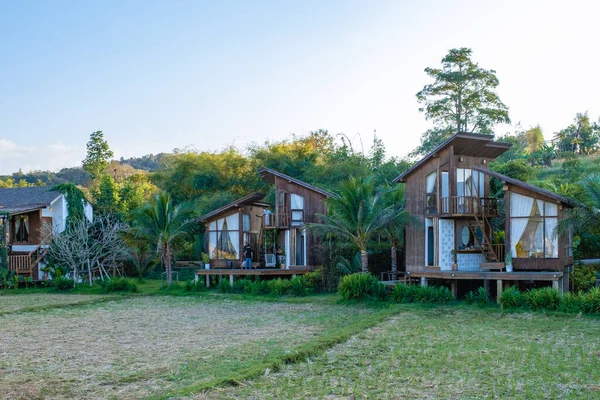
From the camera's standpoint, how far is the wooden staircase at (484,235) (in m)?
22.5

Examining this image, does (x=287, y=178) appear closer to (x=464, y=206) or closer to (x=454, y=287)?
(x=464, y=206)

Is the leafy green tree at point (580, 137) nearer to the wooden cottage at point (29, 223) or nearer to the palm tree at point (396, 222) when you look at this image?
the palm tree at point (396, 222)

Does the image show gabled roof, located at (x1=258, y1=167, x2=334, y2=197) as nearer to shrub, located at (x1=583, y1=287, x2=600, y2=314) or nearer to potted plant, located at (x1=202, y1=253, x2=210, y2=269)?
potted plant, located at (x1=202, y1=253, x2=210, y2=269)

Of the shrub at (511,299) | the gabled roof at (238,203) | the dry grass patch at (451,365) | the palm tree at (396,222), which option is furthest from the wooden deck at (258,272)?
the dry grass patch at (451,365)

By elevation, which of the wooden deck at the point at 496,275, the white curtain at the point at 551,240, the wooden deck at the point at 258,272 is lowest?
the wooden deck at the point at 258,272

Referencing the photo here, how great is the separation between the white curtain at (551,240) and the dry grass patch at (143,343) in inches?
250

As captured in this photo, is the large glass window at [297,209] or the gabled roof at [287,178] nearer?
the gabled roof at [287,178]

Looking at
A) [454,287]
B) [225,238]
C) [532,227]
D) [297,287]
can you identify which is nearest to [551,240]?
[532,227]

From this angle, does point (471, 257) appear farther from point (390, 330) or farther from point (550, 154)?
point (550, 154)

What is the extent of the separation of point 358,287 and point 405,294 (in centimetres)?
158

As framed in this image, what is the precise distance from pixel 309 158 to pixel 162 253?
38.0ft

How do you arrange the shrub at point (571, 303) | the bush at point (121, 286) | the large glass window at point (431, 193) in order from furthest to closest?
1. the bush at point (121, 286)
2. the large glass window at point (431, 193)
3. the shrub at point (571, 303)

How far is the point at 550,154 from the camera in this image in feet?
169

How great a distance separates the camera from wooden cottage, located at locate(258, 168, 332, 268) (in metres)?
27.5
